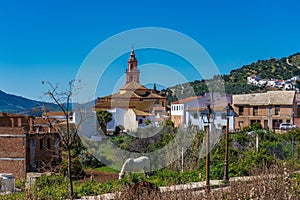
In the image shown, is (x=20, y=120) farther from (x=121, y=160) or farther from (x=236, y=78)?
(x=236, y=78)

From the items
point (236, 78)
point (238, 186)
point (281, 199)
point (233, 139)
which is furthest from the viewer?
point (236, 78)

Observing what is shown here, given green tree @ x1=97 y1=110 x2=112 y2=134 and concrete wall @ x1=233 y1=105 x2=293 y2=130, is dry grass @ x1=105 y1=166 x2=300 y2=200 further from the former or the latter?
concrete wall @ x1=233 y1=105 x2=293 y2=130

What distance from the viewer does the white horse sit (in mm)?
15867

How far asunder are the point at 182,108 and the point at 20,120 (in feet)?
46.8

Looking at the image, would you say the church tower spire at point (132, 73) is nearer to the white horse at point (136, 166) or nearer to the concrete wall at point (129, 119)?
the concrete wall at point (129, 119)

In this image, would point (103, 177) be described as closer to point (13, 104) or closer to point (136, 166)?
point (136, 166)

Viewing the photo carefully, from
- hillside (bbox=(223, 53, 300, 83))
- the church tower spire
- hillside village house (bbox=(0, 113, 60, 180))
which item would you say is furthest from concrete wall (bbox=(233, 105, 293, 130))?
hillside (bbox=(223, 53, 300, 83))

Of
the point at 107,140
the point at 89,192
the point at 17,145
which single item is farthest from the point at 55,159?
the point at 89,192

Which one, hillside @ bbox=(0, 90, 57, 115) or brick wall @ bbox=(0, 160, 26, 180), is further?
hillside @ bbox=(0, 90, 57, 115)

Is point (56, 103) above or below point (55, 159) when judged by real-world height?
above

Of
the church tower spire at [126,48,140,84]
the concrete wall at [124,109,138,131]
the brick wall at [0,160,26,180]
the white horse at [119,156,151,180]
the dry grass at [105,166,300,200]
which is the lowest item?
Answer: the brick wall at [0,160,26,180]

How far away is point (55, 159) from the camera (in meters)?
25.7

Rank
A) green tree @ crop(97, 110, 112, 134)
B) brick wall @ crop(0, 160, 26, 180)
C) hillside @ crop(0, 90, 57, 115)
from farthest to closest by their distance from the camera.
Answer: green tree @ crop(97, 110, 112, 134)
hillside @ crop(0, 90, 57, 115)
brick wall @ crop(0, 160, 26, 180)

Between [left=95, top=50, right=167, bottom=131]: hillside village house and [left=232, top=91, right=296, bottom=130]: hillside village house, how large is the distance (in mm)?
7436
